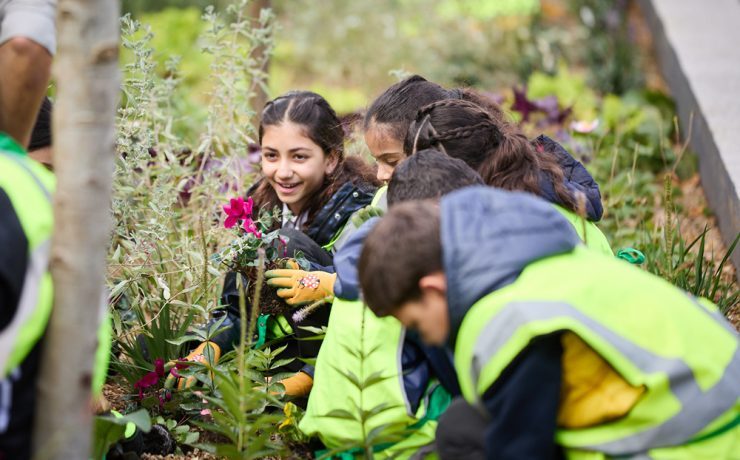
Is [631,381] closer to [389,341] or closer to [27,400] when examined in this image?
[389,341]

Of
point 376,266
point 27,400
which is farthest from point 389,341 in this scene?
point 27,400

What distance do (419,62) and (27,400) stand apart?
6.79 metres

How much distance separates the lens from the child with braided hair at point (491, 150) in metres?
2.86

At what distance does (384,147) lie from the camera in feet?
10.6

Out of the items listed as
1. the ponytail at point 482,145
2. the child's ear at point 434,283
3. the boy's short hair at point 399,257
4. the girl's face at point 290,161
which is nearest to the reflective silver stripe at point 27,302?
the boy's short hair at point 399,257

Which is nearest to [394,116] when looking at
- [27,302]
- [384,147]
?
Answer: [384,147]

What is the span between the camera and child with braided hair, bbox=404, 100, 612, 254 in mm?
2859

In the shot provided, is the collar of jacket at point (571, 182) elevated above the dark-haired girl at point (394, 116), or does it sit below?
below

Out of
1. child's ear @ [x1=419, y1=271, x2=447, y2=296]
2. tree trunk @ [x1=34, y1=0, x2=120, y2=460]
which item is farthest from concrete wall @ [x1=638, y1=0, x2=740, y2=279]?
tree trunk @ [x1=34, y1=0, x2=120, y2=460]

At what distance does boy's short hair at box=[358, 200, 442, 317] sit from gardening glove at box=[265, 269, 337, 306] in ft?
2.74

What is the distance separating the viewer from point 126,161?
10.6 ft

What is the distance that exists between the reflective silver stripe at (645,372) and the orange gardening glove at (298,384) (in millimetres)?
970

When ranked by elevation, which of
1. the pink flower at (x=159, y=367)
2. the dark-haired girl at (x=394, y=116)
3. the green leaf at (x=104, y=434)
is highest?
the dark-haired girl at (x=394, y=116)

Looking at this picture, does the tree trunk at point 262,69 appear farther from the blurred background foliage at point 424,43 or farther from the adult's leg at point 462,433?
the adult's leg at point 462,433
